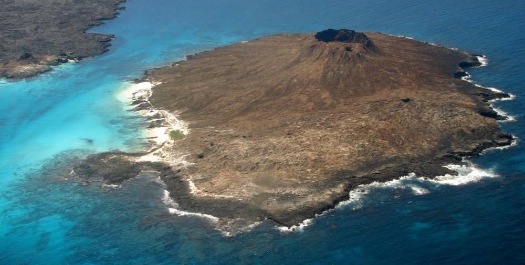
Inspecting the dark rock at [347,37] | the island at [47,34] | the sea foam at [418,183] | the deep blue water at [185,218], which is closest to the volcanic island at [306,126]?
the dark rock at [347,37]

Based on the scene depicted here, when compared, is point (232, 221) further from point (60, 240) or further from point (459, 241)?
point (459, 241)

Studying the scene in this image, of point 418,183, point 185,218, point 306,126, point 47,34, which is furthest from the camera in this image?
point 47,34

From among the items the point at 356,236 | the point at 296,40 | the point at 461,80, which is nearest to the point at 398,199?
the point at 356,236

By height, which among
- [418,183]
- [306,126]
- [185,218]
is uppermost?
[306,126]

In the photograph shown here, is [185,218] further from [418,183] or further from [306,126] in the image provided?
[418,183]

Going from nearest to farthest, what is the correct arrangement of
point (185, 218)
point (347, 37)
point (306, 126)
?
point (185, 218) < point (306, 126) < point (347, 37)

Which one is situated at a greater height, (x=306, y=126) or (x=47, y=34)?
(x=47, y=34)

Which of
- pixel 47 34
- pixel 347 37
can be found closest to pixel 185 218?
pixel 347 37
